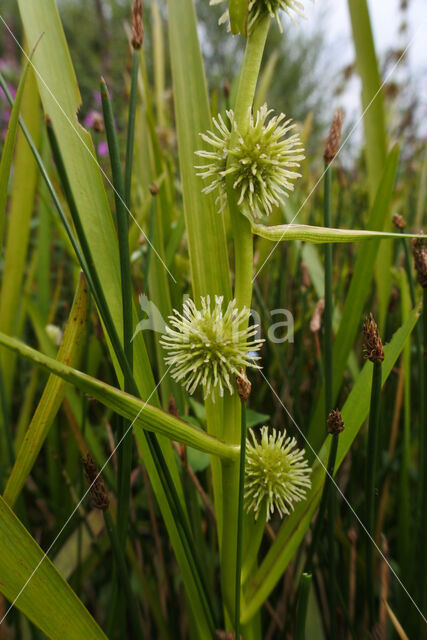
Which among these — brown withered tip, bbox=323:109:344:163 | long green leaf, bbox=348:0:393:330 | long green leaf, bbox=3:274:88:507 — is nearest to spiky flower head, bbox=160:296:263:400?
long green leaf, bbox=3:274:88:507

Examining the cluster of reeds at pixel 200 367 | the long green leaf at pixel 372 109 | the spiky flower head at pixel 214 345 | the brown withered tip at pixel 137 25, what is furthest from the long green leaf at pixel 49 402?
the long green leaf at pixel 372 109

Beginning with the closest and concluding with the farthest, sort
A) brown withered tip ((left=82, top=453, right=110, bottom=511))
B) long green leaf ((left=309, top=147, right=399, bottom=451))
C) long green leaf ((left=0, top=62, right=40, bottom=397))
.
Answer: brown withered tip ((left=82, top=453, right=110, bottom=511))
long green leaf ((left=309, top=147, right=399, bottom=451))
long green leaf ((left=0, top=62, right=40, bottom=397))

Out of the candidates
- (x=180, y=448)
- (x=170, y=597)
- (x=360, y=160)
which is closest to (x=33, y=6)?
(x=180, y=448)

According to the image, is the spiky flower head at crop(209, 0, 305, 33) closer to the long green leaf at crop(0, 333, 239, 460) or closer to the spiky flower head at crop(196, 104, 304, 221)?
the spiky flower head at crop(196, 104, 304, 221)

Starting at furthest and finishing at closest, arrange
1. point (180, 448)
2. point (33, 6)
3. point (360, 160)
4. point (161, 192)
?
point (360, 160), point (161, 192), point (180, 448), point (33, 6)

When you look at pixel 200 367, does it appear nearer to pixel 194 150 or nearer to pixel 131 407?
pixel 131 407

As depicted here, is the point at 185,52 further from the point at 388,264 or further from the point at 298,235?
the point at 388,264

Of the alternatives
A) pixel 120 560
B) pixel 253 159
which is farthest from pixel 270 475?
pixel 253 159
